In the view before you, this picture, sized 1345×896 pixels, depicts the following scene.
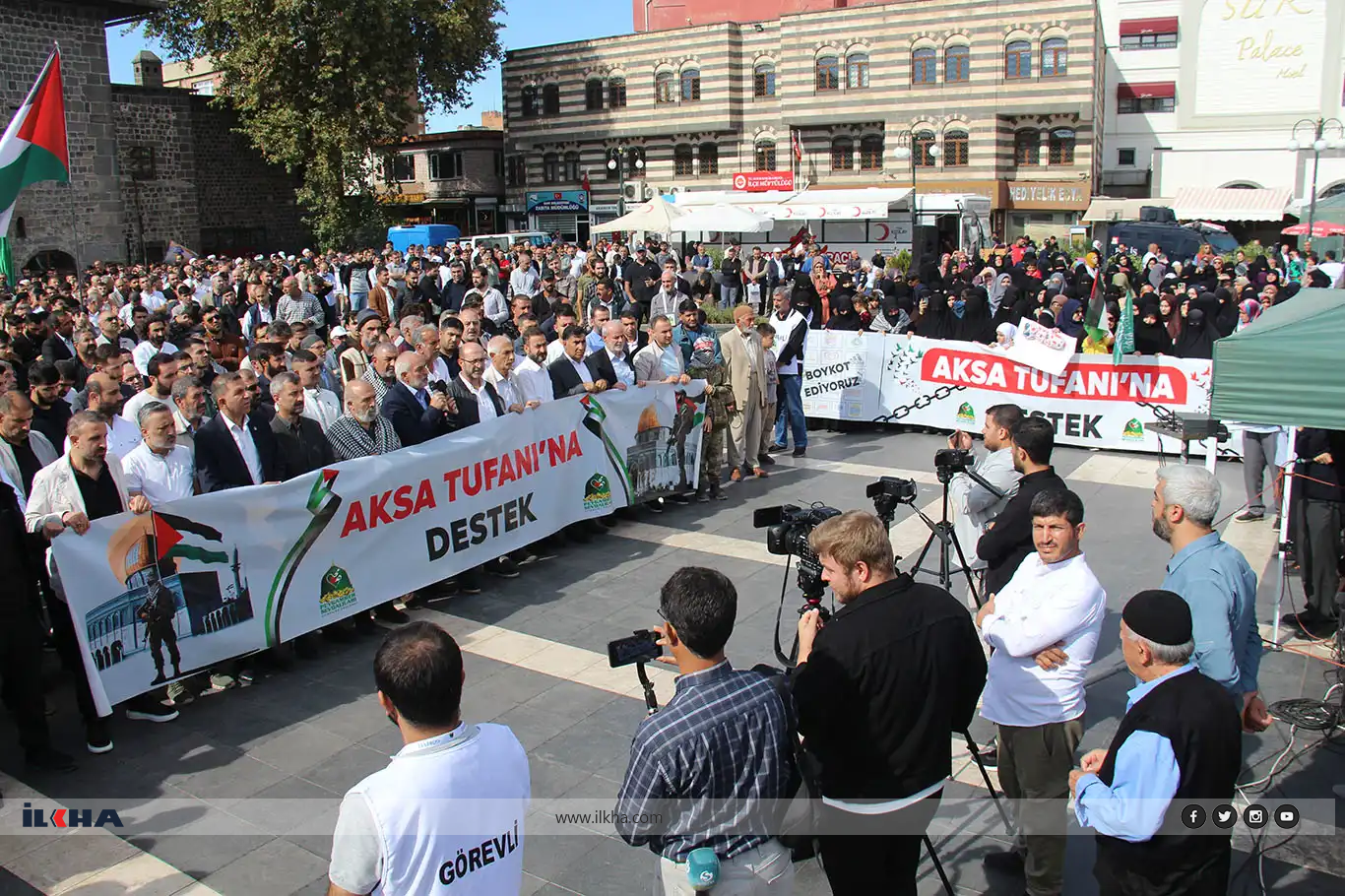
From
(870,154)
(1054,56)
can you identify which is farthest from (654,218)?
(1054,56)

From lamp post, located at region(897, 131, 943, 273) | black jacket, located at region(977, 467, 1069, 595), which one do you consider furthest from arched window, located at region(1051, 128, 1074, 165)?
black jacket, located at region(977, 467, 1069, 595)

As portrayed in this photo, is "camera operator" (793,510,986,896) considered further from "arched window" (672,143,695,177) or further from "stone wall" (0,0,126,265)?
"arched window" (672,143,695,177)

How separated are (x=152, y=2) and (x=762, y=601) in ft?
106

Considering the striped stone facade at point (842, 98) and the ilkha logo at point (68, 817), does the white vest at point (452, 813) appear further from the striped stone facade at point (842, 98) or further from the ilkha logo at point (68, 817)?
the striped stone facade at point (842, 98)

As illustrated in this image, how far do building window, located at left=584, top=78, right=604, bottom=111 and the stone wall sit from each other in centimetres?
2317

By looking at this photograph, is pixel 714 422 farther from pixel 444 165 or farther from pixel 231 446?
pixel 444 165

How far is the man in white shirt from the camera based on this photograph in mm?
4293

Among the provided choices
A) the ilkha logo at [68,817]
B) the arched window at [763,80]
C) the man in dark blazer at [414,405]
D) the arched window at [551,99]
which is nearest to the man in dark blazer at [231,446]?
the man in dark blazer at [414,405]

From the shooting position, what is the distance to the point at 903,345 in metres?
13.6

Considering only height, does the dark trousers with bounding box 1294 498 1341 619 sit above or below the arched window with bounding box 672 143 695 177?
below

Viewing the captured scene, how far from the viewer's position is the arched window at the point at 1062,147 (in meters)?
41.6

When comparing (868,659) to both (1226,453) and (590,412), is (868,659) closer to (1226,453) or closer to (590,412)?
(590,412)

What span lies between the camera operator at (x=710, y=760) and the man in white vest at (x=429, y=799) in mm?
383

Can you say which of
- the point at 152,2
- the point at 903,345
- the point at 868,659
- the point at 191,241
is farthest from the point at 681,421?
the point at 191,241
